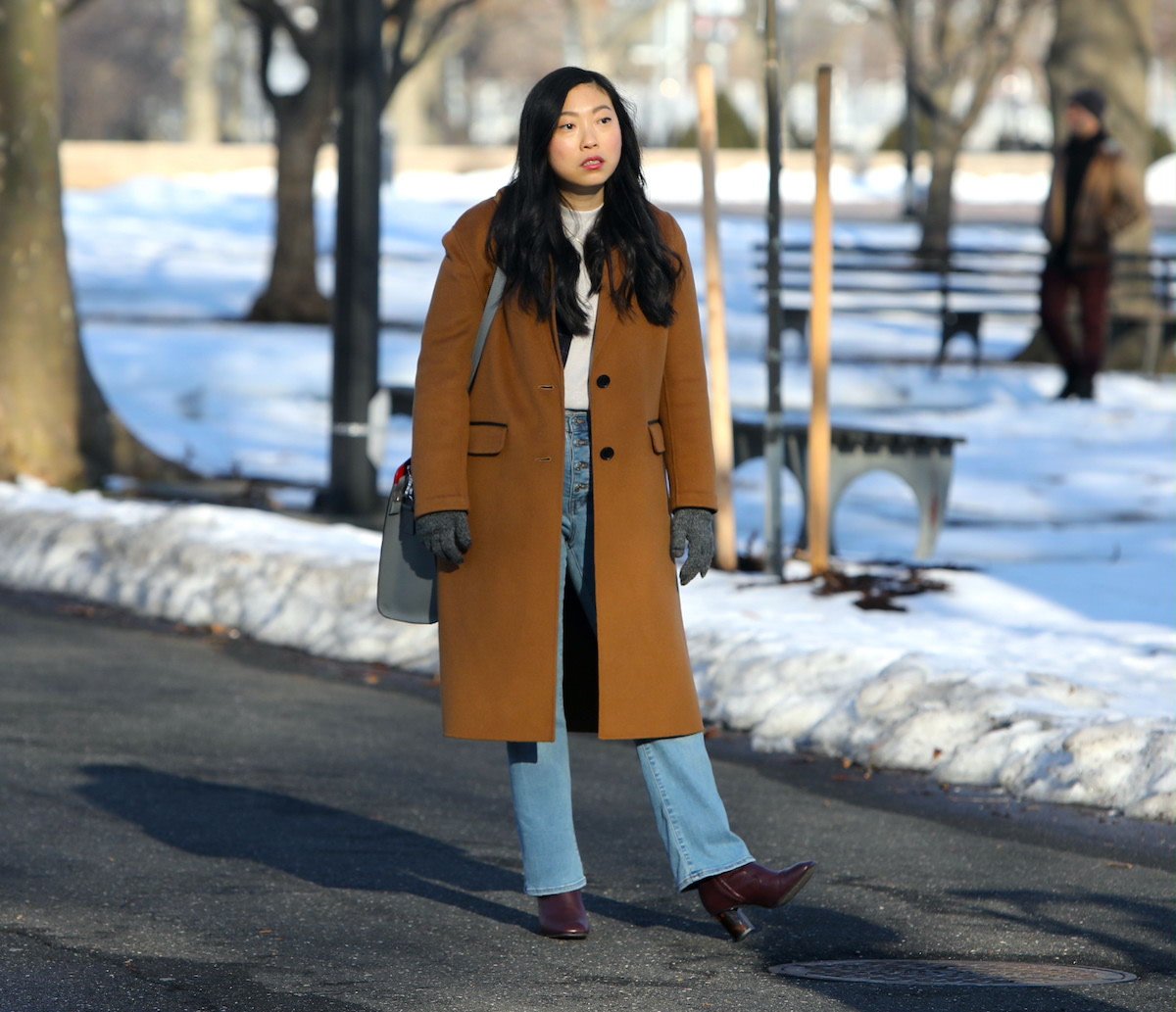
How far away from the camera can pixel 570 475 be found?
460 cm

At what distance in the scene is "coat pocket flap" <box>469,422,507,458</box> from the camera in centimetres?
457

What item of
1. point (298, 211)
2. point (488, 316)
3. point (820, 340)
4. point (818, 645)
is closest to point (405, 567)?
point (488, 316)

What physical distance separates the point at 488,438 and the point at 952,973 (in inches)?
55.6

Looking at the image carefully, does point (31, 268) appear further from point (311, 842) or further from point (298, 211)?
point (298, 211)

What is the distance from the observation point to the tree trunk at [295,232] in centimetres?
2123

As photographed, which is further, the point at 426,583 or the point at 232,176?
the point at 232,176

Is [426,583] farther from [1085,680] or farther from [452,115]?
[452,115]

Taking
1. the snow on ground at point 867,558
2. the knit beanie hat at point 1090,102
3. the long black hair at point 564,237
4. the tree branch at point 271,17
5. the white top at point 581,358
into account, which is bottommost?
the snow on ground at point 867,558

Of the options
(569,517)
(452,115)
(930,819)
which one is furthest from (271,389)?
(452,115)

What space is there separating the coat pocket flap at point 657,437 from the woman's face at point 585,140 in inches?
19.6

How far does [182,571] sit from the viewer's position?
30.7 ft

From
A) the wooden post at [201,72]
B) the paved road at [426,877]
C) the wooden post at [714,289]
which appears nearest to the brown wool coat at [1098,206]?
the wooden post at [714,289]

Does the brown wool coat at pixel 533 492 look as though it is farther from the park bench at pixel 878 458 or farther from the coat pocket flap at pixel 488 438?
the park bench at pixel 878 458

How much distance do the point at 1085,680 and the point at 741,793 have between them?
137cm
